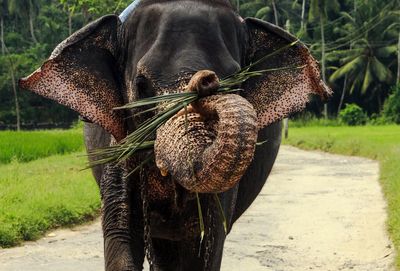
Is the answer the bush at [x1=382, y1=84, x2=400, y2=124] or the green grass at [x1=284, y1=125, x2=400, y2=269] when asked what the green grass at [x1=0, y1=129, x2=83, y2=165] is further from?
the bush at [x1=382, y1=84, x2=400, y2=124]

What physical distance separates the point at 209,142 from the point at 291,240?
6.00 m

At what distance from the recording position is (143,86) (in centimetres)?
371

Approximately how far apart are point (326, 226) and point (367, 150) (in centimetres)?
1493

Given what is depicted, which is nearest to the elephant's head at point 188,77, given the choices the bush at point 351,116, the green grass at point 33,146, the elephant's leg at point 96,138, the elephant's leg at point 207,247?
the elephant's leg at point 207,247

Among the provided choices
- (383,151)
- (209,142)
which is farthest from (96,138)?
(383,151)

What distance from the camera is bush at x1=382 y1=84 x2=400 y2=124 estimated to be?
44.9 metres

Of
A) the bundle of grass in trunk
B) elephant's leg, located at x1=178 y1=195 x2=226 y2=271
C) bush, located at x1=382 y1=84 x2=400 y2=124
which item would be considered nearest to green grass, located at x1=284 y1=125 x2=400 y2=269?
elephant's leg, located at x1=178 y1=195 x2=226 y2=271

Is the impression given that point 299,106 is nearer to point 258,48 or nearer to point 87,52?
point 258,48

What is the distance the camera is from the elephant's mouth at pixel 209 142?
281 cm

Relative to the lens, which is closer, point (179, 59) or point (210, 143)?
point (210, 143)

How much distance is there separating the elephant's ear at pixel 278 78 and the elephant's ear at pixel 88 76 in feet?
2.15

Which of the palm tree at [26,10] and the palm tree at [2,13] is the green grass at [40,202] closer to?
the palm tree at [2,13]

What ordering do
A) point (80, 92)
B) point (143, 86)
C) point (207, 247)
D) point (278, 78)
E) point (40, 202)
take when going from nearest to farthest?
point (143, 86), point (207, 247), point (80, 92), point (278, 78), point (40, 202)

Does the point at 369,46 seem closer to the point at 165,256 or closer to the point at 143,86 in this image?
the point at 165,256
